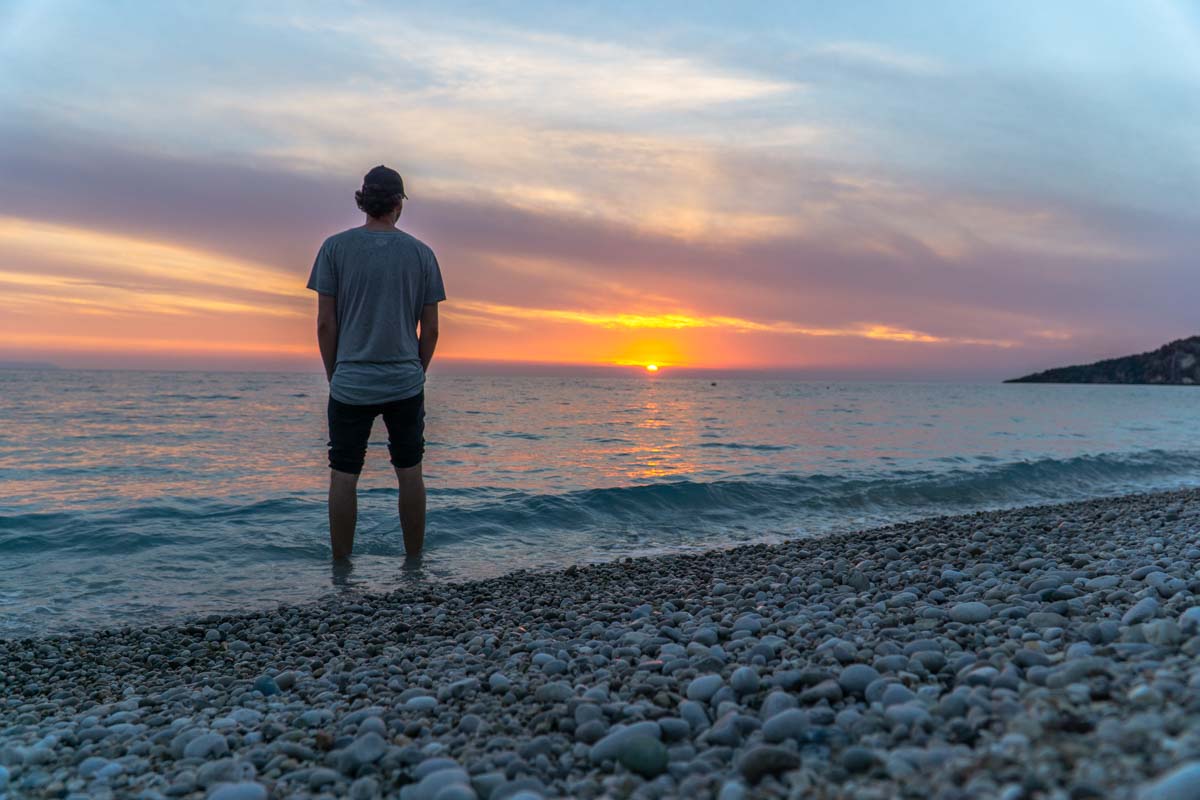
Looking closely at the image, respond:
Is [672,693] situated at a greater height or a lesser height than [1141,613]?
lesser

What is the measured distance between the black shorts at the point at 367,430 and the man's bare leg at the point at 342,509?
0.08 m

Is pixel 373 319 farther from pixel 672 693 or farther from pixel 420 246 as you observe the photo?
pixel 672 693

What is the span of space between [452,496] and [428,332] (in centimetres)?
440

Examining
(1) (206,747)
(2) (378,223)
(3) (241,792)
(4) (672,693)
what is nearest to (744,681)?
(4) (672,693)

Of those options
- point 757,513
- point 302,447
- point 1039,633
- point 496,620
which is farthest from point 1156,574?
point 302,447

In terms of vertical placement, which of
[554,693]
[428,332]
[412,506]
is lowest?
[554,693]

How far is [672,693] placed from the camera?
2578mm

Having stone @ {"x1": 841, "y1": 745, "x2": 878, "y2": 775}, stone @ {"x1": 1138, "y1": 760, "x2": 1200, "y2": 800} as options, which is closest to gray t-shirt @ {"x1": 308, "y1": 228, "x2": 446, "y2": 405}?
stone @ {"x1": 841, "y1": 745, "x2": 878, "y2": 775}

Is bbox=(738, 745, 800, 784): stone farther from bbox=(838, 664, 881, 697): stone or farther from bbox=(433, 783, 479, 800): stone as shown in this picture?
bbox=(433, 783, 479, 800): stone

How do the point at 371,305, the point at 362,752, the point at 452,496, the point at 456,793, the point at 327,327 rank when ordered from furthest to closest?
the point at 452,496 < the point at 327,327 < the point at 371,305 < the point at 362,752 < the point at 456,793

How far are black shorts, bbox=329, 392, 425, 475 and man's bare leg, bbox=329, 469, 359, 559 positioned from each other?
83 millimetres

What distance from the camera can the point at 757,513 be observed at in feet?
31.7

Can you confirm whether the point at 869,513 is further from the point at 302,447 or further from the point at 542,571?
the point at 302,447

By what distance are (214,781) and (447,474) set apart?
30.7 ft
